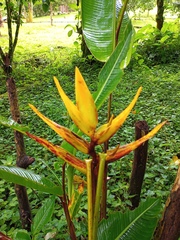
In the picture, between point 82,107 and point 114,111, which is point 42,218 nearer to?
point 82,107

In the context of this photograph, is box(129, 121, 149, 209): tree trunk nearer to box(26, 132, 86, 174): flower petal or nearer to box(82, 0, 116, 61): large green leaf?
box(82, 0, 116, 61): large green leaf

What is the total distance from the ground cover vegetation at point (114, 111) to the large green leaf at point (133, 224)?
0.24m

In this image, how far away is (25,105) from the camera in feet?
10.1

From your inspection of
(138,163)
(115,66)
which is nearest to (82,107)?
(115,66)

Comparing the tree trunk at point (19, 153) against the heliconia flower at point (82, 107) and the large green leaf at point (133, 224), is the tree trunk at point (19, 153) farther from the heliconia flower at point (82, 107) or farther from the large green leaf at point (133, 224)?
the heliconia flower at point (82, 107)

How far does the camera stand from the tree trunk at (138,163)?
3.62 ft

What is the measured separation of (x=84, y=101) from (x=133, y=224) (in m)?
0.43

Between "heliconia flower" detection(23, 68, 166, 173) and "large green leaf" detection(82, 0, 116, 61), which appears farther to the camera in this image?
"large green leaf" detection(82, 0, 116, 61)

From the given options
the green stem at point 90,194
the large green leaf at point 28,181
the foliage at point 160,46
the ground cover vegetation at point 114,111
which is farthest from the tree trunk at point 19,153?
the foliage at point 160,46

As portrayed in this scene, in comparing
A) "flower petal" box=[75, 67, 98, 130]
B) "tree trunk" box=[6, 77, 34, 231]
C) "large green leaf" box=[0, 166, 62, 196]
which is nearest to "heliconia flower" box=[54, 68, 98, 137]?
"flower petal" box=[75, 67, 98, 130]

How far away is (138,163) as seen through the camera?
1.19m

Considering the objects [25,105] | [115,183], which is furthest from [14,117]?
[25,105]

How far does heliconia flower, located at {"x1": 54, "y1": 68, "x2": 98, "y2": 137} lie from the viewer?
1.53 ft

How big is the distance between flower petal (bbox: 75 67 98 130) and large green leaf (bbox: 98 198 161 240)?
1.19ft
